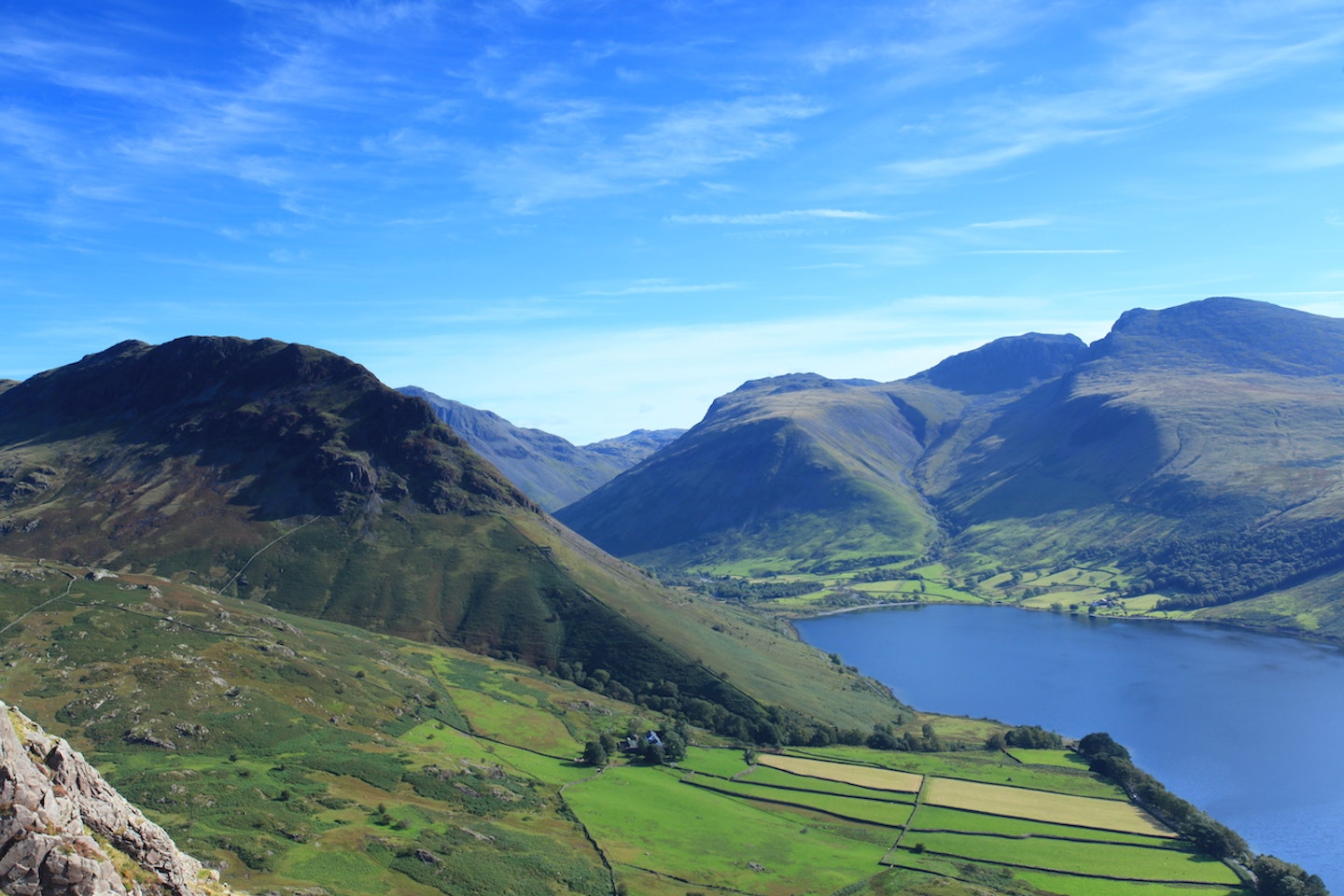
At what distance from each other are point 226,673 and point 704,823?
219ft

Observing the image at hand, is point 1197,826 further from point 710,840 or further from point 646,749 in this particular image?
point 646,749

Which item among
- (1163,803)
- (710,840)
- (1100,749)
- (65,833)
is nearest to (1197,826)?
(1163,803)

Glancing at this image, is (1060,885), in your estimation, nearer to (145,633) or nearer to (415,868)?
(415,868)

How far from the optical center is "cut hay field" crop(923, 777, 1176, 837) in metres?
126

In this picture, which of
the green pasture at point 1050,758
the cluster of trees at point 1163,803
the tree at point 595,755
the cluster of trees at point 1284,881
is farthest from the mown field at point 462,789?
the cluster of trees at point 1284,881

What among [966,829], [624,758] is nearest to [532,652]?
[624,758]

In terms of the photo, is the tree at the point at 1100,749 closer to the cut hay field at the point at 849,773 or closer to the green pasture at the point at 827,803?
the cut hay field at the point at 849,773

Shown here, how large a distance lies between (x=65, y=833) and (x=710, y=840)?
3817 inches

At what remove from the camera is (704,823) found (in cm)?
11456

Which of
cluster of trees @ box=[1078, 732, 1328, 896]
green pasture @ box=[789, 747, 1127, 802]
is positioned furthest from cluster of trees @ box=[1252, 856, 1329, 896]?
green pasture @ box=[789, 747, 1127, 802]

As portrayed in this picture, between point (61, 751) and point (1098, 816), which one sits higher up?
point (61, 751)

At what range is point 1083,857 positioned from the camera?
114 meters

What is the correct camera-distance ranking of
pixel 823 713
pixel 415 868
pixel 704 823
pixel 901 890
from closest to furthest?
pixel 415 868, pixel 901 890, pixel 704 823, pixel 823 713

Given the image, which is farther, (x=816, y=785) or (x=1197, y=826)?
(x=816, y=785)
